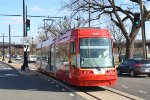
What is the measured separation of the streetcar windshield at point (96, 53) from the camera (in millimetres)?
19125

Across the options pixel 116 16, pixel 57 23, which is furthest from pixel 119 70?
pixel 57 23

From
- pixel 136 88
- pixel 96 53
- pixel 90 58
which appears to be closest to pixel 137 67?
pixel 136 88

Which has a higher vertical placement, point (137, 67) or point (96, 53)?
point (96, 53)

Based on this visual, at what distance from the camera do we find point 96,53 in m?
19.4

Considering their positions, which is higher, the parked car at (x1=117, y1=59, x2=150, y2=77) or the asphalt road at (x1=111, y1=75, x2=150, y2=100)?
the parked car at (x1=117, y1=59, x2=150, y2=77)

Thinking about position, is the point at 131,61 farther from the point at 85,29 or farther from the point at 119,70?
the point at 85,29

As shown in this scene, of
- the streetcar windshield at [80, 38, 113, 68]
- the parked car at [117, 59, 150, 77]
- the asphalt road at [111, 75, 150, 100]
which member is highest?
the streetcar windshield at [80, 38, 113, 68]

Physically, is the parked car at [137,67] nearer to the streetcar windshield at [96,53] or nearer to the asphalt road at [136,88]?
the asphalt road at [136,88]

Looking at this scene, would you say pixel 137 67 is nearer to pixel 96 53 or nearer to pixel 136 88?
pixel 136 88

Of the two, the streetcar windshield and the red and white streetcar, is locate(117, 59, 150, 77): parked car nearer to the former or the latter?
the red and white streetcar

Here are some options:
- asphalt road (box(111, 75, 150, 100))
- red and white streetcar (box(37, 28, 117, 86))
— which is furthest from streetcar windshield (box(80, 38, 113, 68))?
asphalt road (box(111, 75, 150, 100))

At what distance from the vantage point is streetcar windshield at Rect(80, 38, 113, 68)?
62.7 feet

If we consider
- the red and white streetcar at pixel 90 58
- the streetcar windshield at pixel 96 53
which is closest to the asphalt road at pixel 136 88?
the red and white streetcar at pixel 90 58

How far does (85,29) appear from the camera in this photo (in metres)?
20.0
